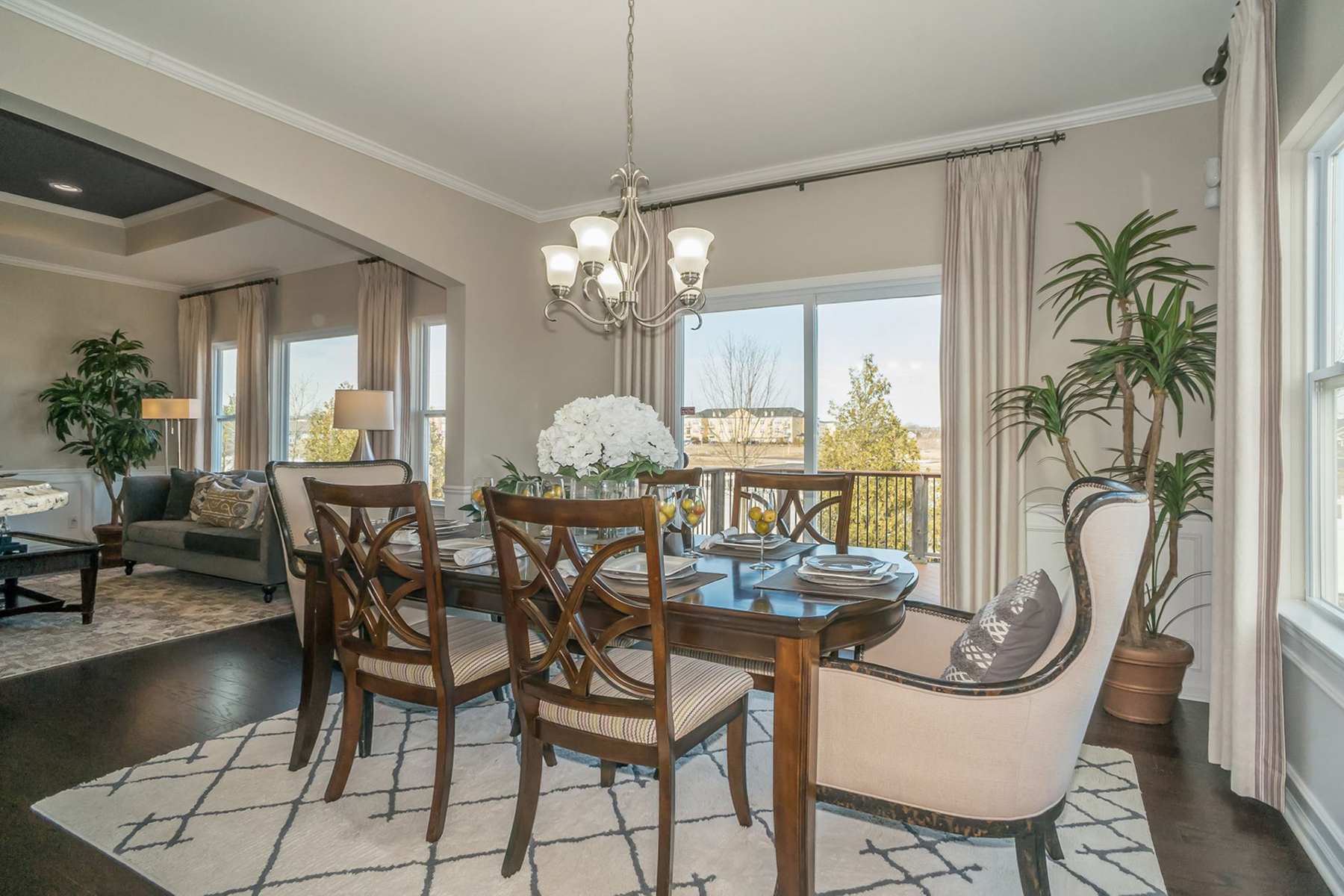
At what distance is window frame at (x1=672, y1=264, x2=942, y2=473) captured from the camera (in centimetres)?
405

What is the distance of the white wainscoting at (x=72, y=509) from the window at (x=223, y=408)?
3.32ft

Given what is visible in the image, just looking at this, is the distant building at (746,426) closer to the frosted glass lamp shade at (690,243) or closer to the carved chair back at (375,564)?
the frosted glass lamp shade at (690,243)

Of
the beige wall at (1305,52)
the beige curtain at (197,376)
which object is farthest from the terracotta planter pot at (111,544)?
the beige wall at (1305,52)

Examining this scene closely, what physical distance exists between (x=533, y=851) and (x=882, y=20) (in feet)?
10.2

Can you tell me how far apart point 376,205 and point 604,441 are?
2.82 metres

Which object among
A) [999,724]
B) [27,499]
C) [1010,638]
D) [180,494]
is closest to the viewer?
[999,724]

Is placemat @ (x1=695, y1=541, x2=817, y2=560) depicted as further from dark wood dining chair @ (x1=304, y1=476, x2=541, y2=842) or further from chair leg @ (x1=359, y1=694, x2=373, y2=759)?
chair leg @ (x1=359, y1=694, x2=373, y2=759)

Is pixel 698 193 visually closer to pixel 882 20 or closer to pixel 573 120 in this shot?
pixel 573 120

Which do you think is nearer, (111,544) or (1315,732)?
(1315,732)

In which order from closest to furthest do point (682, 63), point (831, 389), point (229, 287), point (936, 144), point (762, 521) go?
point (762, 521)
point (682, 63)
point (936, 144)
point (831, 389)
point (229, 287)

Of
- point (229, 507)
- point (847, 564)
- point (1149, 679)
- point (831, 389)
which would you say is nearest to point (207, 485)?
point (229, 507)

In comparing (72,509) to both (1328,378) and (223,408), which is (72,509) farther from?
(1328,378)

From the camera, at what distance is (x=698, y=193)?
457 centimetres

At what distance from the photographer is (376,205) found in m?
4.14
